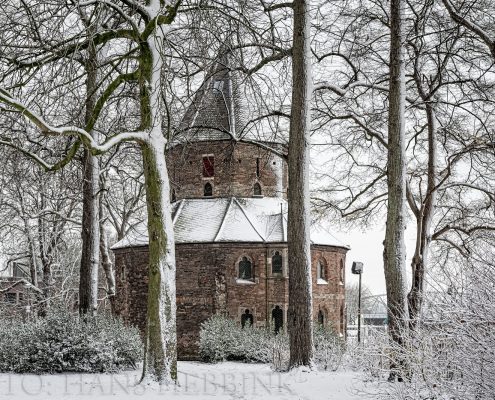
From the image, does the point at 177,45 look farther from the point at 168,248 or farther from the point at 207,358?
the point at 207,358

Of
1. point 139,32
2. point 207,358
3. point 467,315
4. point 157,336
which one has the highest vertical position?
point 139,32

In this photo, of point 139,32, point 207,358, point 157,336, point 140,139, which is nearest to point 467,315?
point 157,336

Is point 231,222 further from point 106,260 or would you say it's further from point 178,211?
point 106,260

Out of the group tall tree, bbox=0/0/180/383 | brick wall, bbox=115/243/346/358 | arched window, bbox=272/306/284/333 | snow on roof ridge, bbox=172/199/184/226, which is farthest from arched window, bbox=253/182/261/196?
tall tree, bbox=0/0/180/383

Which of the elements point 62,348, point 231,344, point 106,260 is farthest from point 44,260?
point 62,348

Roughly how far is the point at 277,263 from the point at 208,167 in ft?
21.9

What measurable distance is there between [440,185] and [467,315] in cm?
1326

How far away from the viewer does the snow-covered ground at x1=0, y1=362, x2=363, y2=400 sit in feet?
32.4

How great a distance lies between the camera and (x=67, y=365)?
44.4ft

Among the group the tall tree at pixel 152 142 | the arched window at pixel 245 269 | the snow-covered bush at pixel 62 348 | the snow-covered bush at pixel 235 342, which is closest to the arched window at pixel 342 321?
the arched window at pixel 245 269

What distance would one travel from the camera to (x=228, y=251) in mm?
29609

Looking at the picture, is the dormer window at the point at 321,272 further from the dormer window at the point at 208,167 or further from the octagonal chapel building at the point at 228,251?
the dormer window at the point at 208,167

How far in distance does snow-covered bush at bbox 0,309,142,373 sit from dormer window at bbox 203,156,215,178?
19180 millimetres

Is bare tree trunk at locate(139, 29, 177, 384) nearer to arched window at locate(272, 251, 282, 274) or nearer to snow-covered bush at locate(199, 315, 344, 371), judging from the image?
snow-covered bush at locate(199, 315, 344, 371)
